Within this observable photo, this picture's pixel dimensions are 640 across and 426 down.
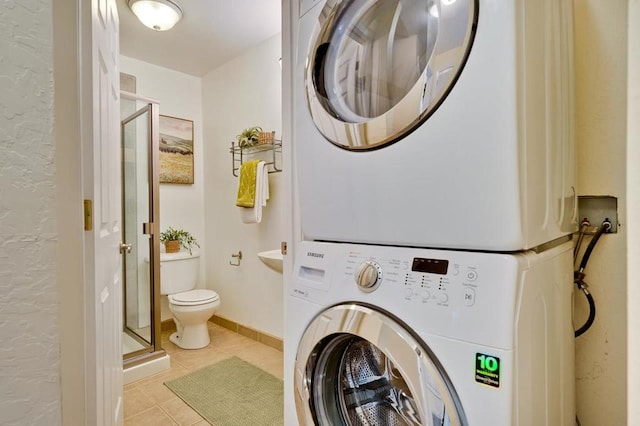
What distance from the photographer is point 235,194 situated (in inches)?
116

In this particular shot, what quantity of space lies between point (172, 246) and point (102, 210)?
185cm

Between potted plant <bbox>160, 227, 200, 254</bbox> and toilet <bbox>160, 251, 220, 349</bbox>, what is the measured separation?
0.08 metres

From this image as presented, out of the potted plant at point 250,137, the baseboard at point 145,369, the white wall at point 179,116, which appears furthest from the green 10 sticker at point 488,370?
the white wall at point 179,116

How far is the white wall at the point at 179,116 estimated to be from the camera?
2934 millimetres

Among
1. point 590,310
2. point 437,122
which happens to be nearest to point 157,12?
point 437,122

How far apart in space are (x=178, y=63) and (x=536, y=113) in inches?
121

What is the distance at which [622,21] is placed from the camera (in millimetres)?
978

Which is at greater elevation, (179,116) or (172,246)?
(179,116)

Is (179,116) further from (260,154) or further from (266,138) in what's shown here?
(266,138)

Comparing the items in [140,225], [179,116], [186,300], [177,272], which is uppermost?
[179,116]

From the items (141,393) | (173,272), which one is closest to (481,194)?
(141,393)

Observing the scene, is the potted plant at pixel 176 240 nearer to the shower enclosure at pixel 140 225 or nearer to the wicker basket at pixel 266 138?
the shower enclosure at pixel 140 225

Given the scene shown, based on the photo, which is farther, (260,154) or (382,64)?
(260,154)

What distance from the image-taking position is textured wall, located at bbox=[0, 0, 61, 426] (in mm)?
610
